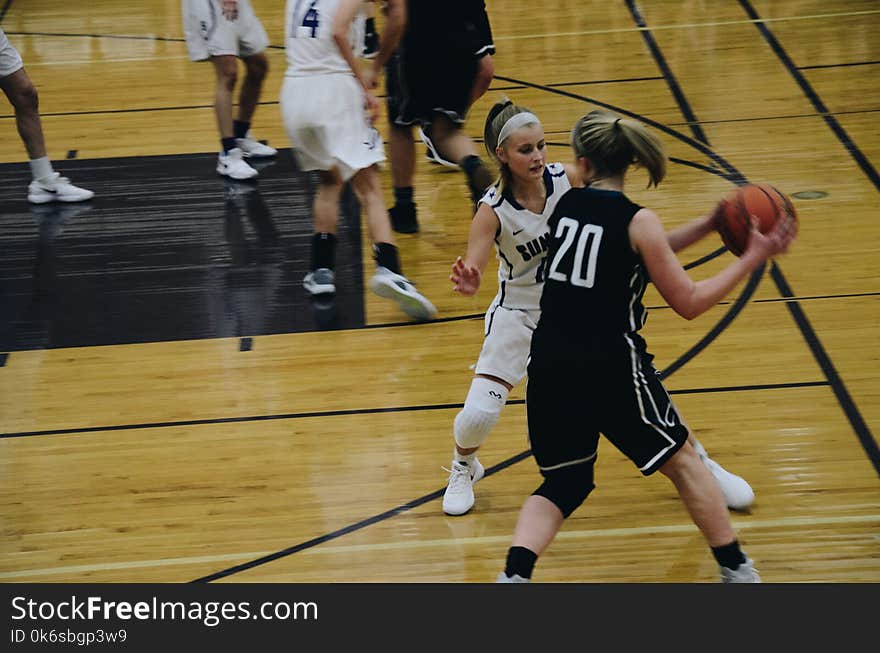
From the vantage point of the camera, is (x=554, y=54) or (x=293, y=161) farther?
(x=554, y=54)

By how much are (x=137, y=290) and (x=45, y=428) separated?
1291mm

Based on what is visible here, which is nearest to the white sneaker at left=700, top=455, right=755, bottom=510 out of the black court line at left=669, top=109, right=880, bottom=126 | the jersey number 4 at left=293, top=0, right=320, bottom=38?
the jersey number 4 at left=293, top=0, right=320, bottom=38

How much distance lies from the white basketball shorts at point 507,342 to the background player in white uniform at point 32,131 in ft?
12.3

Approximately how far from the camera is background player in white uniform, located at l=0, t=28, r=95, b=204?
6.76 m

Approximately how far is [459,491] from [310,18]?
2.33 metres

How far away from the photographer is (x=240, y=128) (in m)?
7.52

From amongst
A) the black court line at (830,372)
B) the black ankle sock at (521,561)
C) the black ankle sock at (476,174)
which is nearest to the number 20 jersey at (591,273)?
the black ankle sock at (521,561)

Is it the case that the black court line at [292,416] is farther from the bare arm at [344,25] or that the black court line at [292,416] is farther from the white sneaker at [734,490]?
the bare arm at [344,25]

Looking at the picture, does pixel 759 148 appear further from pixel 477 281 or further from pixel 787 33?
pixel 477 281

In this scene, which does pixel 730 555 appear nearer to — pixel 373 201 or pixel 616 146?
pixel 616 146

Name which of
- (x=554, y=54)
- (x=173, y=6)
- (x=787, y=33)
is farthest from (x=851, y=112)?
(x=173, y=6)

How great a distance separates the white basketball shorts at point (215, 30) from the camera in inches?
278

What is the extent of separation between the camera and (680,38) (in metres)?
9.34

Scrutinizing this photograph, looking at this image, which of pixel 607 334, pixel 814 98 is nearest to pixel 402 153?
pixel 814 98
